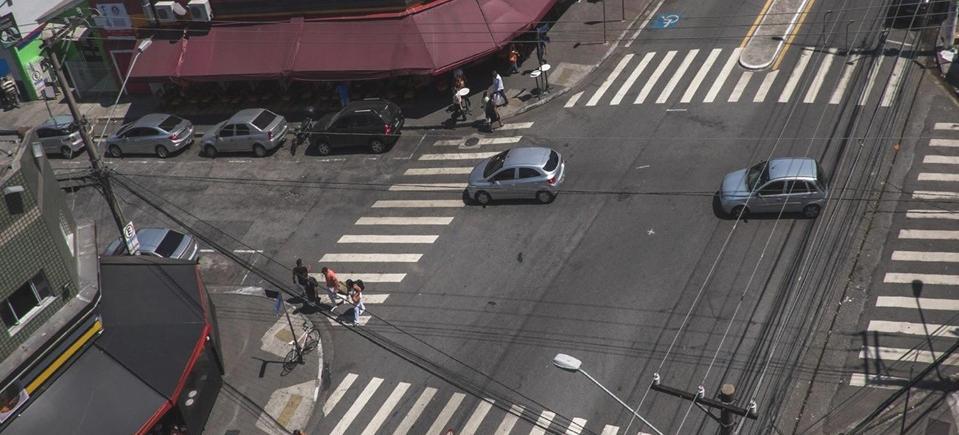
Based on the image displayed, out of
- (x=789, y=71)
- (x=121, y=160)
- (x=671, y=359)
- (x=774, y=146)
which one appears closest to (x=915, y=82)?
(x=789, y=71)

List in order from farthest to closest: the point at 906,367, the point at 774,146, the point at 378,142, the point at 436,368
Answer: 1. the point at 378,142
2. the point at 774,146
3. the point at 436,368
4. the point at 906,367

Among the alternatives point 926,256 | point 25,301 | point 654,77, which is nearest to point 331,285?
point 25,301

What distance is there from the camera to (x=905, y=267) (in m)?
27.3

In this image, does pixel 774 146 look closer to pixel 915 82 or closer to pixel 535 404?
pixel 915 82

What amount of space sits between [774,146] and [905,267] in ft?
24.2

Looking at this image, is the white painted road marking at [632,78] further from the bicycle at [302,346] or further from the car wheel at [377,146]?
the bicycle at [302,346]

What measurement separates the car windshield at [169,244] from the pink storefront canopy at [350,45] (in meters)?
10.7

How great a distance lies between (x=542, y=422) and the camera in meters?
24.2

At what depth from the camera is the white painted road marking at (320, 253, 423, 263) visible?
31.3 meters

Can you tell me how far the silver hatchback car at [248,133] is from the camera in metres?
38.6

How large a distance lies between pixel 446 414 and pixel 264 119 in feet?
63.3

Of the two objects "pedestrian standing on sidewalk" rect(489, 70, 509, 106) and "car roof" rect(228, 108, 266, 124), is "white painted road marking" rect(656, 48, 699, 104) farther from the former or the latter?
"car roof" rect(228, 108, 266, 124)

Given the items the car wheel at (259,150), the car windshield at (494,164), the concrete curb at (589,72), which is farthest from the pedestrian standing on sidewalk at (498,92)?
the car wheel at (259,150)

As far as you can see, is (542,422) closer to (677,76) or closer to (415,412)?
(415,412)
